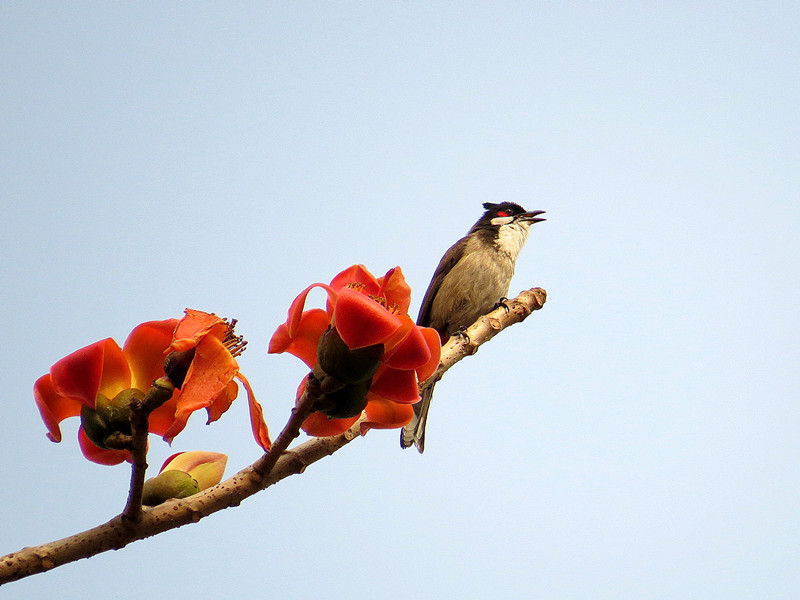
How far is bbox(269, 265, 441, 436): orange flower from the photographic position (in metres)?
1.08

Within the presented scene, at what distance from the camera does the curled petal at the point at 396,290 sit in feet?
4.31

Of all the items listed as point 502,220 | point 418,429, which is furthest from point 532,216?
point 418,429

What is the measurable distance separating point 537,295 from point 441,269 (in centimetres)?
478

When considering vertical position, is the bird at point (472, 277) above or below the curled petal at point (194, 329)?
above

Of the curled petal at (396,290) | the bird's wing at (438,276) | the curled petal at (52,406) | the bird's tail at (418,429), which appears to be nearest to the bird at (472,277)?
the bird's wing at (438,276)

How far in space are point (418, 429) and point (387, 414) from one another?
384 centimetres

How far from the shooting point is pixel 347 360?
43.9 inches

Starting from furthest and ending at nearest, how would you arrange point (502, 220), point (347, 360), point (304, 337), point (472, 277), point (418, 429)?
point (502, 220) < point (472, 277) < point (418, 429) < point (304, 337) < point (347, 360)

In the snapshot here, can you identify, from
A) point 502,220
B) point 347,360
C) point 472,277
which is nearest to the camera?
point 347,360

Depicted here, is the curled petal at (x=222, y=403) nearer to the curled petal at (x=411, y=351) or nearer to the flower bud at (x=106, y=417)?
the flower bud at (x=106, y=417)

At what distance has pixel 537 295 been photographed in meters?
2.45

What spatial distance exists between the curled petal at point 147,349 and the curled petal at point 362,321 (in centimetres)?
28

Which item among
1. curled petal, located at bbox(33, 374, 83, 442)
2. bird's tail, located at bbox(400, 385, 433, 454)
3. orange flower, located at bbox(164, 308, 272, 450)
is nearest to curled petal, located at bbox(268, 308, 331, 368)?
orange flower, located at bbox(164, 308, 272, 450)

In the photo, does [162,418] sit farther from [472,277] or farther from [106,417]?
Result: [472,277]
